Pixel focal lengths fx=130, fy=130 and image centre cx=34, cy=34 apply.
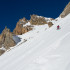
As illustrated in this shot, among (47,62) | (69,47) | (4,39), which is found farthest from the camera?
(4,39)

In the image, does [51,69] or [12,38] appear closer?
[51,69]

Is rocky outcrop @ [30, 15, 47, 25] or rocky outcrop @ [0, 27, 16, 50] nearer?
rocky outcrop @ [0, 27, 16, 50]

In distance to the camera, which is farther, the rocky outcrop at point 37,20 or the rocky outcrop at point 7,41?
the rocky outcrop at point 37,20

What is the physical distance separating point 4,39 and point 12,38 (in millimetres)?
5604

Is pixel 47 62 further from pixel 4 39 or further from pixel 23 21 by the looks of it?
pixel 23 21

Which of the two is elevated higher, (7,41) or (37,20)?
(37,20)

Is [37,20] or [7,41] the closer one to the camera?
[7,41]

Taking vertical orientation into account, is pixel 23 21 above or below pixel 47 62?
above

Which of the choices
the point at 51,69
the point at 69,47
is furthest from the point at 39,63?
the point at 69,47

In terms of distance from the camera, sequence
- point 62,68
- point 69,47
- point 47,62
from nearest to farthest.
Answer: point 62,68, point 47,62, point 69,47

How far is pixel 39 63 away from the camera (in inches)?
346

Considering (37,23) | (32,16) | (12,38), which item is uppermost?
(32,16)

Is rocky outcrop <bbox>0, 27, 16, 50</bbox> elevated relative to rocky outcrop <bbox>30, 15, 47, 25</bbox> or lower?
lower

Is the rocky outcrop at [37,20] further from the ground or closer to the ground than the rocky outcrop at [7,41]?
further from the ground
